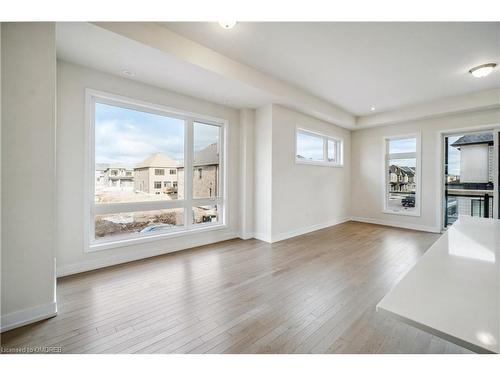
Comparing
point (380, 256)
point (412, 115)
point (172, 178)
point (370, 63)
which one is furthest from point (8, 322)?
point (412, 115)

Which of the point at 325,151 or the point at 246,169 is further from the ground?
the point at 325,151

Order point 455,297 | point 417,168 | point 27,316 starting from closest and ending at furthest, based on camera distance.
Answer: point 455,297 → point 27,316 → point 417,168

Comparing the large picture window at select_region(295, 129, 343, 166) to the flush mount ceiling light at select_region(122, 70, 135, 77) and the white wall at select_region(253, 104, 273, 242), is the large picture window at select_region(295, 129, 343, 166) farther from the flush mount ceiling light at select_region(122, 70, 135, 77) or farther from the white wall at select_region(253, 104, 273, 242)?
the flush mount ceiling light at select_region(122, 70, 135, 77)

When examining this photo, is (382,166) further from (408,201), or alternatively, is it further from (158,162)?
(158,162)

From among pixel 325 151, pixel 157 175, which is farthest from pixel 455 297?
pixel 325 151

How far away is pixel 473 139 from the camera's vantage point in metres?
4.75

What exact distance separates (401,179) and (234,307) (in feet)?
18.2

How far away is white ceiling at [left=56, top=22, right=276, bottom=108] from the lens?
7.27ft

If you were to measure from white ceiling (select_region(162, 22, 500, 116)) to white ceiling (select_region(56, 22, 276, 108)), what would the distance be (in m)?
0.34

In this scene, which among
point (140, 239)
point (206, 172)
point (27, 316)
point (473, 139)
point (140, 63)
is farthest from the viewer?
point (473, 139)

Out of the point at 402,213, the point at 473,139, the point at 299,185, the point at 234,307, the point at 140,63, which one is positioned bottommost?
the point at 234,307

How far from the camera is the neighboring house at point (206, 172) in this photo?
4.00 meters

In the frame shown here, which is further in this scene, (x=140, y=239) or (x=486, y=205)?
(x=486, y=205)

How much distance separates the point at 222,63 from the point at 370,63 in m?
2.07
